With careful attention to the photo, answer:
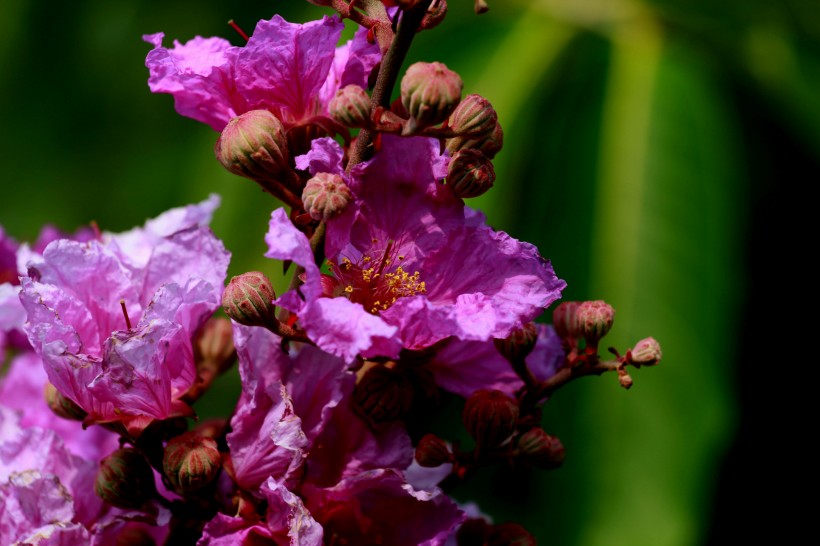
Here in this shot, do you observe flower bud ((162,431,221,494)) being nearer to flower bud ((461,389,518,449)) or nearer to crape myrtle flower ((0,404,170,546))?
crape myrtle flower ((0,404,170,546))

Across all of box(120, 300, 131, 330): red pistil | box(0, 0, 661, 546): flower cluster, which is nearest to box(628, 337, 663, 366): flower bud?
box(0, 0, 661, 546): flower cluster

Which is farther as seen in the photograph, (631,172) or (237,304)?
(631,172)

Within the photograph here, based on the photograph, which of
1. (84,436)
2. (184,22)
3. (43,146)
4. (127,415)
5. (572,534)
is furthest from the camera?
(43,146)

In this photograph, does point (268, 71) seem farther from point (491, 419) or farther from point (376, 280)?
point (491, 419)

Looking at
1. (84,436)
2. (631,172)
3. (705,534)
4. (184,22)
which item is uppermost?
(184,22)

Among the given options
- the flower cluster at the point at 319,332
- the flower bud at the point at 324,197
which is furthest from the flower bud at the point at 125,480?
the flower bud at the point at 324,197

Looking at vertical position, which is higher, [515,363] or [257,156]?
[257,156]

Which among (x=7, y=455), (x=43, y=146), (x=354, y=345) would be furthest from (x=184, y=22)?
(x=354, y=345)

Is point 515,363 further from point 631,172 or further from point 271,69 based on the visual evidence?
point 631,172
